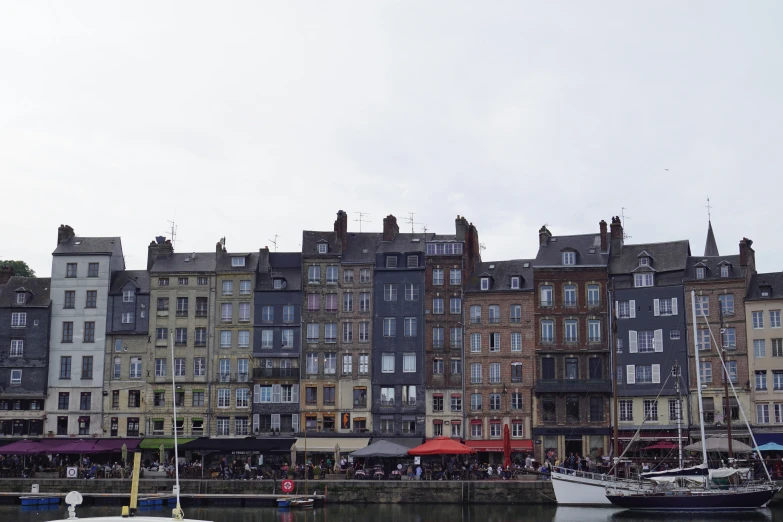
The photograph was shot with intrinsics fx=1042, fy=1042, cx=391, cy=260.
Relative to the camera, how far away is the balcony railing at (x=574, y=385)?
6675 centimetres

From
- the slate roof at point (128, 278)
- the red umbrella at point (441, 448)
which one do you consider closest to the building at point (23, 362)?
the slate roof at point (128, 278)

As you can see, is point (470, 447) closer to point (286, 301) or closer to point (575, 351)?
point (575, 351)

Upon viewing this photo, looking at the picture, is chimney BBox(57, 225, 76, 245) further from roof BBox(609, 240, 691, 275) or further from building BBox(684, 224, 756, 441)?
building BBox(684, 224, 756, 441)

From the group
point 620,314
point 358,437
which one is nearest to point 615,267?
point 620,314

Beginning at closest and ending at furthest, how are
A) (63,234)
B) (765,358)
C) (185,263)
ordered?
(765,358), (185,263), (63,234)

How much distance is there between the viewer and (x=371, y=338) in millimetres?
70812

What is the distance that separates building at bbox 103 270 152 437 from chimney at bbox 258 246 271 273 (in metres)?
7.99

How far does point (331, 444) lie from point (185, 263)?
54.6 feet

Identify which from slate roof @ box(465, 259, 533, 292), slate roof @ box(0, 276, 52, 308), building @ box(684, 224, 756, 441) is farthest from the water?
slate roof @ box(0, 276, 52, 308)

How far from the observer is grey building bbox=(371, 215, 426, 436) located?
229ft

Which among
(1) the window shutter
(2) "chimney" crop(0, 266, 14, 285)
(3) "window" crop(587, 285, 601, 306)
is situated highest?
(2) "chimney" crop(0, 266, 14, 285)

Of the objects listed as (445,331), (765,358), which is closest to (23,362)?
(445,331)

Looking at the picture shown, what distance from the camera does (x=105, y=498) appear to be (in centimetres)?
5922

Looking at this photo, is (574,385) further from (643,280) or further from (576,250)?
(576,250)
